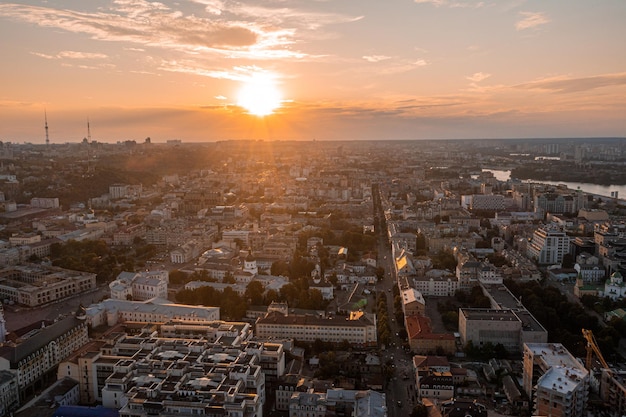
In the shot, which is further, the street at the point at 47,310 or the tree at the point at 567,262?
the tree at the point at 567,262

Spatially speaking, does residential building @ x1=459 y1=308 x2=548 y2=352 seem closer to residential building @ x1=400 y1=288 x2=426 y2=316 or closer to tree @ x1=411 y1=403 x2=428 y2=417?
residential building @ x1=400 y1=288 x2=426 y2=316

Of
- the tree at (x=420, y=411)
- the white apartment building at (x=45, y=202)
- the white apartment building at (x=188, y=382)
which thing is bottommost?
the tree at (x=420, y=411)

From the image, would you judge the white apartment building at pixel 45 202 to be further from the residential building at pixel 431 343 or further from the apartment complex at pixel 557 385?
the apartment complex at pixel 557 385

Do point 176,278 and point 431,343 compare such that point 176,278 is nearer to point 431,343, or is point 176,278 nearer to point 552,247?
point 431,343

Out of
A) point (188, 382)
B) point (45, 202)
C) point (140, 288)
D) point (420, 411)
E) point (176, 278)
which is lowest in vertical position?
point (420, 411)

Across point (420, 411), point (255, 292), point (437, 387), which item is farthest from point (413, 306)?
point (420, 411)

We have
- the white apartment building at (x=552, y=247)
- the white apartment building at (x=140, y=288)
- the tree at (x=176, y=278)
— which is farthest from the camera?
the white apartment building at (x=552, y=247)

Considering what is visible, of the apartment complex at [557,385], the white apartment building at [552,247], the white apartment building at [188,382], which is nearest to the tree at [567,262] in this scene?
the white apartment building at [552,247]

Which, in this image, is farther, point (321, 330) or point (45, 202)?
point (45, 202)

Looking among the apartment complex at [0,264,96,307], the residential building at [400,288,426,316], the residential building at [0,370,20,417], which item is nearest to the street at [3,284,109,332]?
the apartment complex at [0,264,96,307]

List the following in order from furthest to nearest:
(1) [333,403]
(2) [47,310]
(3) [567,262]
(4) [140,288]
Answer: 1. (3) [567,262]
2. (4) [140,288]
3. (2) [47,310]
4. (1) [333,403]

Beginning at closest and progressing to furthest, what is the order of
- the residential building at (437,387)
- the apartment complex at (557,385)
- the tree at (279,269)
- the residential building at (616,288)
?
1. the apartment complex at (557,385)
2. the residential building at (437,387)
3. the residential building at (616,288)
4. the tree at (279,269)

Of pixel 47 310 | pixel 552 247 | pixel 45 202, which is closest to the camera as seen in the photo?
pixel 47 310

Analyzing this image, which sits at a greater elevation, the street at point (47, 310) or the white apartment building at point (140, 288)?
the white apartment building at point (140, 288)
